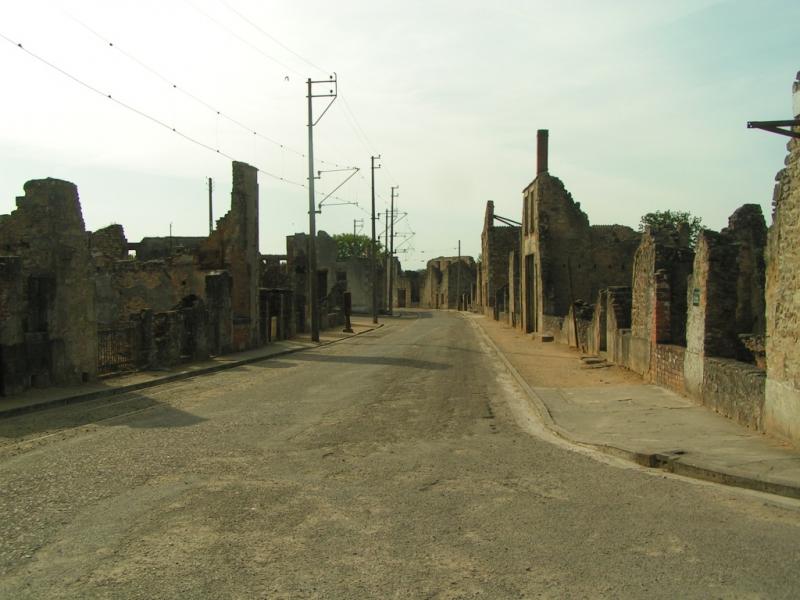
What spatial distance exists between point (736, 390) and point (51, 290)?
41.8ft

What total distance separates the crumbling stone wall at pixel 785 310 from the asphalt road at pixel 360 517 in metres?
2.08

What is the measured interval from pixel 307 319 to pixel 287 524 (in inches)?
1301

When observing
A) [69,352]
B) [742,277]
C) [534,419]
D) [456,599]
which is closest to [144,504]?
[456,599]

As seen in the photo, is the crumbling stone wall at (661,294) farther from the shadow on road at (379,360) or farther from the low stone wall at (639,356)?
the shadow on road at (379,360)

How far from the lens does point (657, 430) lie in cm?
980

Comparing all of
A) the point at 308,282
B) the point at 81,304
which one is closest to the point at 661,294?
the point at 81,304

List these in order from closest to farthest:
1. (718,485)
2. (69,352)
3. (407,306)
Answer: (718,485), (69,352), (407,306)

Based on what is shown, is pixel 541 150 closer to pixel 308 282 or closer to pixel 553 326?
pixel 553 326

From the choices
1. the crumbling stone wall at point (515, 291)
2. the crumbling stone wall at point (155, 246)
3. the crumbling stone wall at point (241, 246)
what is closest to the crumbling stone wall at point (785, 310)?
the crumbling stone wall at point (241, 246)

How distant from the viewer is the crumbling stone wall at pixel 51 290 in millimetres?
14148

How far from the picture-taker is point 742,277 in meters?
15.6

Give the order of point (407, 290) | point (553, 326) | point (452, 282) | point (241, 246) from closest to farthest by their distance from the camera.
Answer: point (241, 246), point (553, 326), point (452, 282), point (407, 290)

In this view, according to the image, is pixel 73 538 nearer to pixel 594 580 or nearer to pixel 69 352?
pixel 594 580

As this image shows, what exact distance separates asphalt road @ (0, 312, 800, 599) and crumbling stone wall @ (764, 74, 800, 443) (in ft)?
6.81
